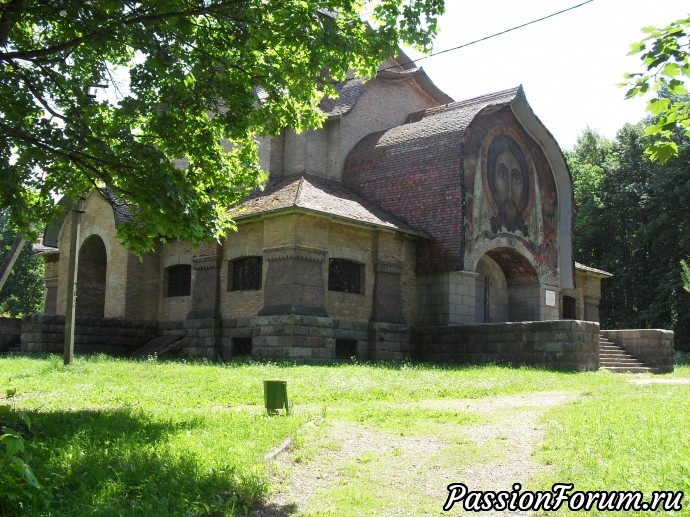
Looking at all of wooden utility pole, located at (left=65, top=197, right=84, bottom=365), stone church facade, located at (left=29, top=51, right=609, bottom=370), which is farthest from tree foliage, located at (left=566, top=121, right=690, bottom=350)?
wooden utility pole, located at (left=65, top=197, right=84, bottom=365)

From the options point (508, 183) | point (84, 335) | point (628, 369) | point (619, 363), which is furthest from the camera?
point (508, 183)

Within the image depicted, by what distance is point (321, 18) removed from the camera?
10.2 m

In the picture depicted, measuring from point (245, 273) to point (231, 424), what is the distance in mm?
13280

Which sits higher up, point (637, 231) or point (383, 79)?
point (383, 79)

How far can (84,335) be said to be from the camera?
2364 centimetres

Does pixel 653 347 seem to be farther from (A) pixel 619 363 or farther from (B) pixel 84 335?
(B) pixel 84 335

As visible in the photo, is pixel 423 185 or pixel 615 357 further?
pixel 423 185

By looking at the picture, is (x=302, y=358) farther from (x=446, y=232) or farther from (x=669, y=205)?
(x=669, y=205)

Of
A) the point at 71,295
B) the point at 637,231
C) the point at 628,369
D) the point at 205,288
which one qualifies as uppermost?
the point at 637,231

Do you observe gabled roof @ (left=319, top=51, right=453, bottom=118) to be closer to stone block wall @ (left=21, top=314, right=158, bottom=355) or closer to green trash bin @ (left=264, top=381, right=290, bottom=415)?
stone block wall @ (left=21, top=314, right=158, bottom=355)

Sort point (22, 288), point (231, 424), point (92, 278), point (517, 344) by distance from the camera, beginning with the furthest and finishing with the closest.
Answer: point (22, 288), point (92, 278), point (517, 344), point (231, 424)

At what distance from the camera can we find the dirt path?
21.6ft

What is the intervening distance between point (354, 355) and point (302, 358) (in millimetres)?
2541

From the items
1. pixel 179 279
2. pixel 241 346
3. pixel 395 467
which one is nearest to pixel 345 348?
pixel 241 346
